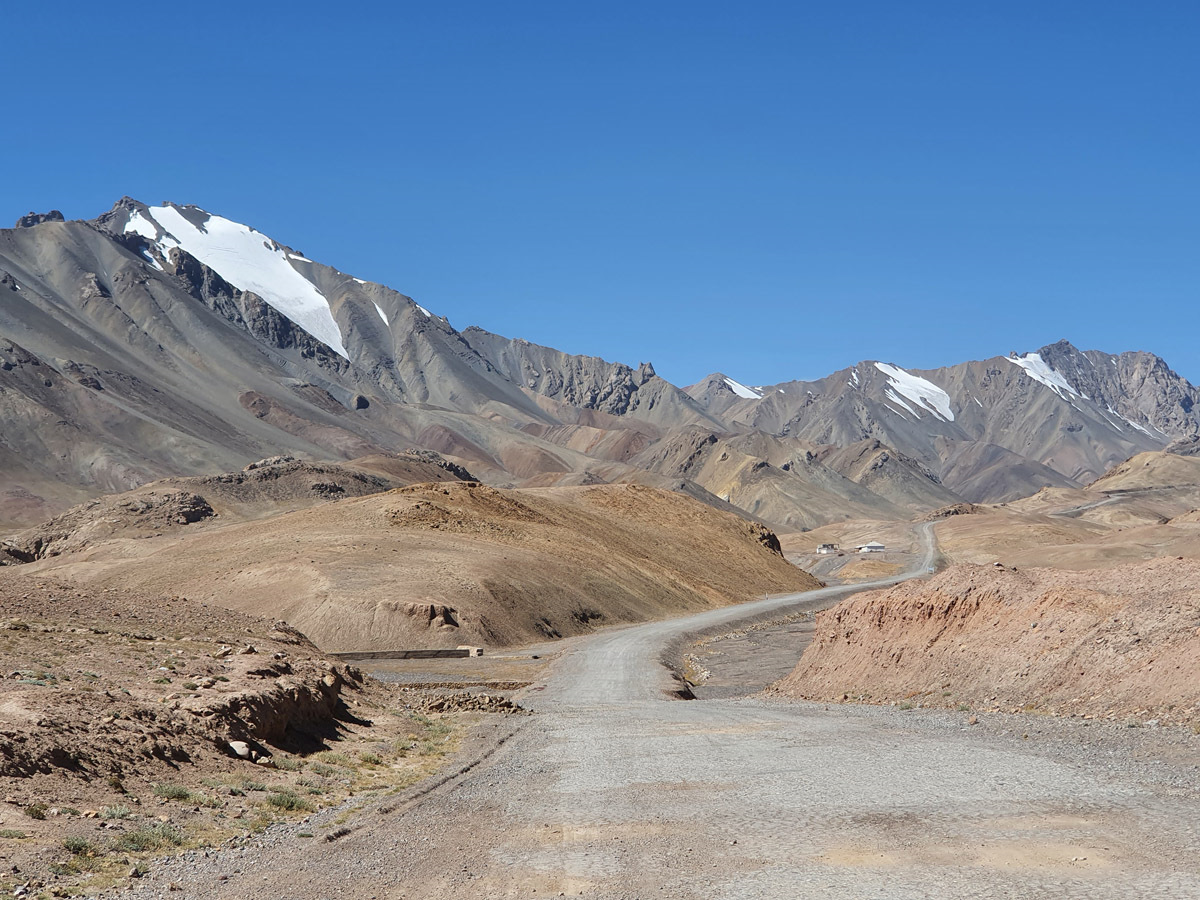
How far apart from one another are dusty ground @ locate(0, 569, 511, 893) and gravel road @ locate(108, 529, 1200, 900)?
2.88 feet

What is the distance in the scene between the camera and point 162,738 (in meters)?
15.7

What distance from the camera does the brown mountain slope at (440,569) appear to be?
50.7m

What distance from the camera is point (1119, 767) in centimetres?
1577

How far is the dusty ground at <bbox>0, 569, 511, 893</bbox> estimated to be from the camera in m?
12.2

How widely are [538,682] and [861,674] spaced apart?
40.5 feet

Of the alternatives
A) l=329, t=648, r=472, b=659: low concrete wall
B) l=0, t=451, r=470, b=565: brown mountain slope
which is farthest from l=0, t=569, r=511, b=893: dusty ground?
l=0, t=451, r=470, b=565: brown mountain slope

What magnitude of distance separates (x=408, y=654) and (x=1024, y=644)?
28439mm

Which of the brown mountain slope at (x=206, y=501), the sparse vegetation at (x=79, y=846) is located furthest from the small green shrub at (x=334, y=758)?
the brown mountain slope at (x=206, y=501)

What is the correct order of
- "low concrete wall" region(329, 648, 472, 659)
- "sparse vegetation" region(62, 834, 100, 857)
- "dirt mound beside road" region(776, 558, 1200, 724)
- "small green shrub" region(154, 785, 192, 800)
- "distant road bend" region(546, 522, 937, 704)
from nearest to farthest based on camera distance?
1. "sparse vegetation" region(62, 834, 100, 857)
2. "small green shrub" region(154, 785, 192, 800)
3. "dirt mound beside road" region(776, 558, 1200, 724)
4. "distant road bend" region(546, 522, 937, 704)
5. "low concrete wall" region(329, 648, 472, 659)

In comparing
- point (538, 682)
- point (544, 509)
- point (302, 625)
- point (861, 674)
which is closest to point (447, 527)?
point (544, 509)

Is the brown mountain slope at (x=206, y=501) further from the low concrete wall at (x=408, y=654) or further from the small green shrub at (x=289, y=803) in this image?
the small green shrub at (x=289, y=803)

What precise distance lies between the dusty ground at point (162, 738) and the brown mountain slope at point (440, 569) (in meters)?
22.0

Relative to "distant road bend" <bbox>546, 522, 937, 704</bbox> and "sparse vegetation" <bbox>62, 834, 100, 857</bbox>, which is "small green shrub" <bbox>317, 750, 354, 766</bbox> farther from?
"distant road bend" <bbox>546, 522, 937, 704</bbox>

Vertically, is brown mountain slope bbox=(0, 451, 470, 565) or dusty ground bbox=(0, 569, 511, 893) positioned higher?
brown mountain slope bbox=(0, 451, 470, 565)
